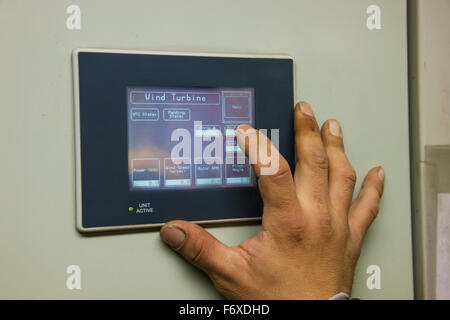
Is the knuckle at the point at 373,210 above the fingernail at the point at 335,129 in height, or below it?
below

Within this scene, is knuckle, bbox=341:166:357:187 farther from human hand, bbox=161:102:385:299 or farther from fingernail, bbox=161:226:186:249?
fingernail, bbox=161:226:186:249

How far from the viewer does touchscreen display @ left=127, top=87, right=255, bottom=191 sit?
0.72 metres

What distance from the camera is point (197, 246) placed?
2.28 ft

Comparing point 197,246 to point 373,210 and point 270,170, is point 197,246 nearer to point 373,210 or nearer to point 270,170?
point 270,170

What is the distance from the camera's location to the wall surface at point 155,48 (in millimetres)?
680

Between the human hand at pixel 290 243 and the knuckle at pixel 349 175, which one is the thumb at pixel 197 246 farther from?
the knuckle at pixel 349 175

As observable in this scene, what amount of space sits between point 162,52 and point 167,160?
0.70ft

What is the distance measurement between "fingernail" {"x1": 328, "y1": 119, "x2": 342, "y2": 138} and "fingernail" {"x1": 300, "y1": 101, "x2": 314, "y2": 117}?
Answer: 6 centimetres

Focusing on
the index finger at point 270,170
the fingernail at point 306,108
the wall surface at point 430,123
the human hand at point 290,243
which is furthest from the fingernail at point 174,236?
→ the wall surface at point 430,123

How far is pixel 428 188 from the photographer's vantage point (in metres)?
0.84

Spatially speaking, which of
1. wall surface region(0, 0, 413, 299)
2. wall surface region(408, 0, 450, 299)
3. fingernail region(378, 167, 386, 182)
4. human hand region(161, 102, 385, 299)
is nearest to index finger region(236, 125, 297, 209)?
human hand region(161, 102, 385, 299)

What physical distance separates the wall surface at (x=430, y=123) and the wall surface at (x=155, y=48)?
3cm

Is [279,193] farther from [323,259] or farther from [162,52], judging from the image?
[162,52]

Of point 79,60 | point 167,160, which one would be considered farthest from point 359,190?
point 79,60
